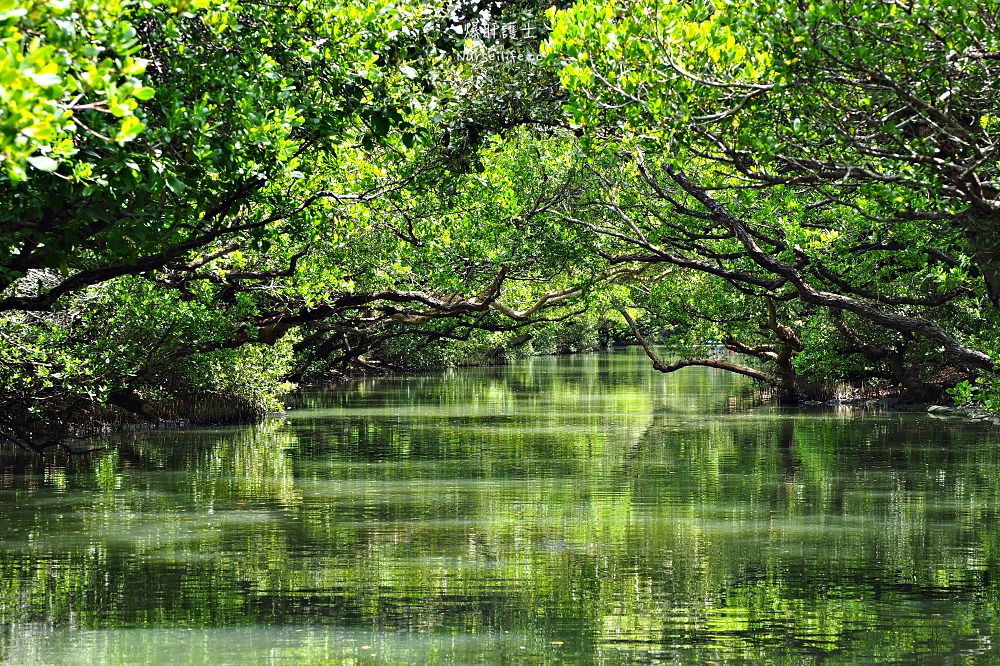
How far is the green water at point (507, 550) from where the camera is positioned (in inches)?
414

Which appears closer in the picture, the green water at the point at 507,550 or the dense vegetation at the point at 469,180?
the green water at the point at 507,550

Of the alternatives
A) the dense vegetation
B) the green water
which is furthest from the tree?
the green water

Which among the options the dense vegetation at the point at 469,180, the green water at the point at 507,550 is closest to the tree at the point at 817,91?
the dense vegetation at the point at 469,180

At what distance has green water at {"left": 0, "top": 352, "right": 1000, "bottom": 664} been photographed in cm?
1051

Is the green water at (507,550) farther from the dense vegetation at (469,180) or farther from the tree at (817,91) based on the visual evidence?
the tree at (817,91)

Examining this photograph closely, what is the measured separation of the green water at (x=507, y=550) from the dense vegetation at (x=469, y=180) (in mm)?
2538

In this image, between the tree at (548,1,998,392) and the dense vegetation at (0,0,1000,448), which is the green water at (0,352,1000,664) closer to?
the dense vegetation at (0,0,1000,448)

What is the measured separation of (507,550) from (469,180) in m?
13.3

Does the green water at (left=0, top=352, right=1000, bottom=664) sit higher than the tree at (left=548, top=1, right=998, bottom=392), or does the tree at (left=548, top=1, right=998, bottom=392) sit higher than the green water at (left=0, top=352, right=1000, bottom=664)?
the tree at (left=548, top=1, right=998, bottom=392)

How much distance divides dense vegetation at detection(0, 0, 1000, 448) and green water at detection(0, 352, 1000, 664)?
8.33ft

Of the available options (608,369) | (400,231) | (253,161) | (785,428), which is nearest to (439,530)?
(253,161)

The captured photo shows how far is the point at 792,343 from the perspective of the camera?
3738cm

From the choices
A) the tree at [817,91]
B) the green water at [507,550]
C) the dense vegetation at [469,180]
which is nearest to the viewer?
the green water at [507,550]

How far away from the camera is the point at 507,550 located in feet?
47.9
